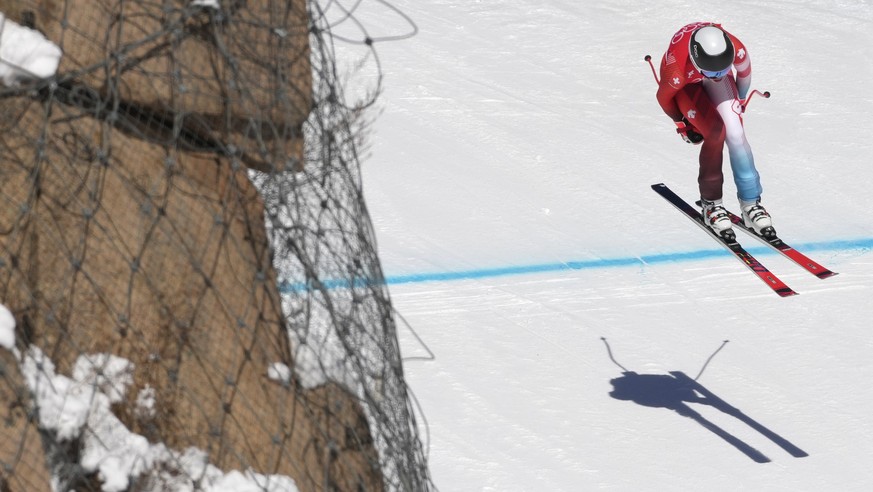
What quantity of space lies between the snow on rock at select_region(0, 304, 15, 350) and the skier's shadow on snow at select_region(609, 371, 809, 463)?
11.3 ft

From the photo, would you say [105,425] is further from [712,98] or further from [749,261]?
[749,261]

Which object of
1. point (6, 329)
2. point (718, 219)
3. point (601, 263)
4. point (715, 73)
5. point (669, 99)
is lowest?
point (601, 263)

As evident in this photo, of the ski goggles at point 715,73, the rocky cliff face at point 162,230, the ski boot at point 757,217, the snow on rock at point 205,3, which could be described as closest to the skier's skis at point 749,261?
the ski boot at point 757,217

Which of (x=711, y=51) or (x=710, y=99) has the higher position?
(x=711, y=51)

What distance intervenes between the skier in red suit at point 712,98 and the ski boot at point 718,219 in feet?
0.08

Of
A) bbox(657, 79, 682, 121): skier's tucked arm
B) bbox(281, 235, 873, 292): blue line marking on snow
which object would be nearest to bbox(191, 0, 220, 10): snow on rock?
bbox(657, 79, 682, 121): skier's tucked arm

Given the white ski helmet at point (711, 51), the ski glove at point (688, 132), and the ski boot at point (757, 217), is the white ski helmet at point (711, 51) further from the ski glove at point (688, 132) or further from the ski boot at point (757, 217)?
the ski boot at point (757, 217)

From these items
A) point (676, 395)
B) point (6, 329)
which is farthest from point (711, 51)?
point (6, 329)

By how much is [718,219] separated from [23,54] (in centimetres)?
368

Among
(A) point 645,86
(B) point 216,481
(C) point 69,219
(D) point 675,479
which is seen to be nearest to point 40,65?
(C) point 69,219

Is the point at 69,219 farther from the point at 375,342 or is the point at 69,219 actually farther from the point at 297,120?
the point at 375,342

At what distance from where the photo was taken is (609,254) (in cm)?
703

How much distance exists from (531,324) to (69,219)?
3.74 metres

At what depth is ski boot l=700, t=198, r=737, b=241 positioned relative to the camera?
5.59 m
